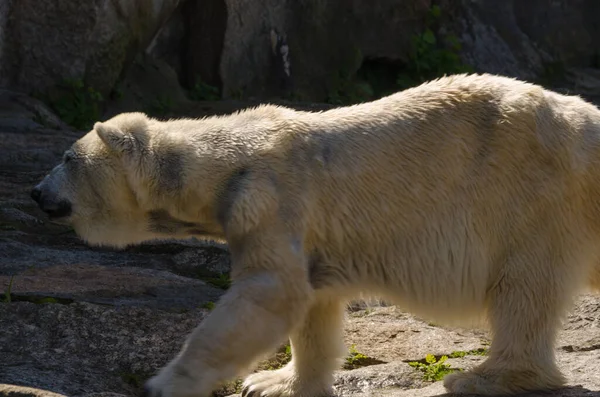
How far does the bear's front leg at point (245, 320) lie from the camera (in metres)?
4.08

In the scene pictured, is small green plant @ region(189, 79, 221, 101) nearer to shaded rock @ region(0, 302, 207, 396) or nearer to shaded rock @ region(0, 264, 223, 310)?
shaded rock @ region(0, 264, 223, 310)

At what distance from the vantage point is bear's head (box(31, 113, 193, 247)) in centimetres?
453

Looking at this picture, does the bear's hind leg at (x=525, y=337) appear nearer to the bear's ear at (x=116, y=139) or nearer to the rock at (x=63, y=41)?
the bear's ear at (x=116, y=139)

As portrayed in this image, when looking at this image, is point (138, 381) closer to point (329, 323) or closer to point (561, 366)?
point (329, 323)

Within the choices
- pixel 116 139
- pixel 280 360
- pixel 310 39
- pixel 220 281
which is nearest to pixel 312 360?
pixel 280 360

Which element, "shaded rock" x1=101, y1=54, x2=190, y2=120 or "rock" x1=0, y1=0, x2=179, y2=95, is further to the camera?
"shaded rock" x1=101, y1=54, x2=190, y2=120

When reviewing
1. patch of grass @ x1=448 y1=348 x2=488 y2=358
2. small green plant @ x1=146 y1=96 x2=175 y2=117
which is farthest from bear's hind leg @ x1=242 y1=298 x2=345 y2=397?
small green plant @ x1=146 y1=96 x2=175 y2=117

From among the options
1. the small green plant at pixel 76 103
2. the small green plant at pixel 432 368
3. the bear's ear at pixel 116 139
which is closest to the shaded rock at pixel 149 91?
the small green plant at pixel 76 103

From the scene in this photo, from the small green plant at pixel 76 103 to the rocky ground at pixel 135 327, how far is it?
11.0 feet

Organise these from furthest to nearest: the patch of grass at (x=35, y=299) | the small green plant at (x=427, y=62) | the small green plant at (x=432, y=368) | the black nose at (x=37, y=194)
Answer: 1. the small green plant at (x=427, y=62)
2. the patch of grass at (x=35, y=299)
3. the small green plant at (x=432, y=368)
4. the black nose at (x=37, y=194)

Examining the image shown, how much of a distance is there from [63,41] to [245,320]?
6.43 meters

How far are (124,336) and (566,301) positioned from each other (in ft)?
6.02

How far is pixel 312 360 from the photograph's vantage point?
4660 mm

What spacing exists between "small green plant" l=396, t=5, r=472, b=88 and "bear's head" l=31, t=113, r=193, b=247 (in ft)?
26.3
